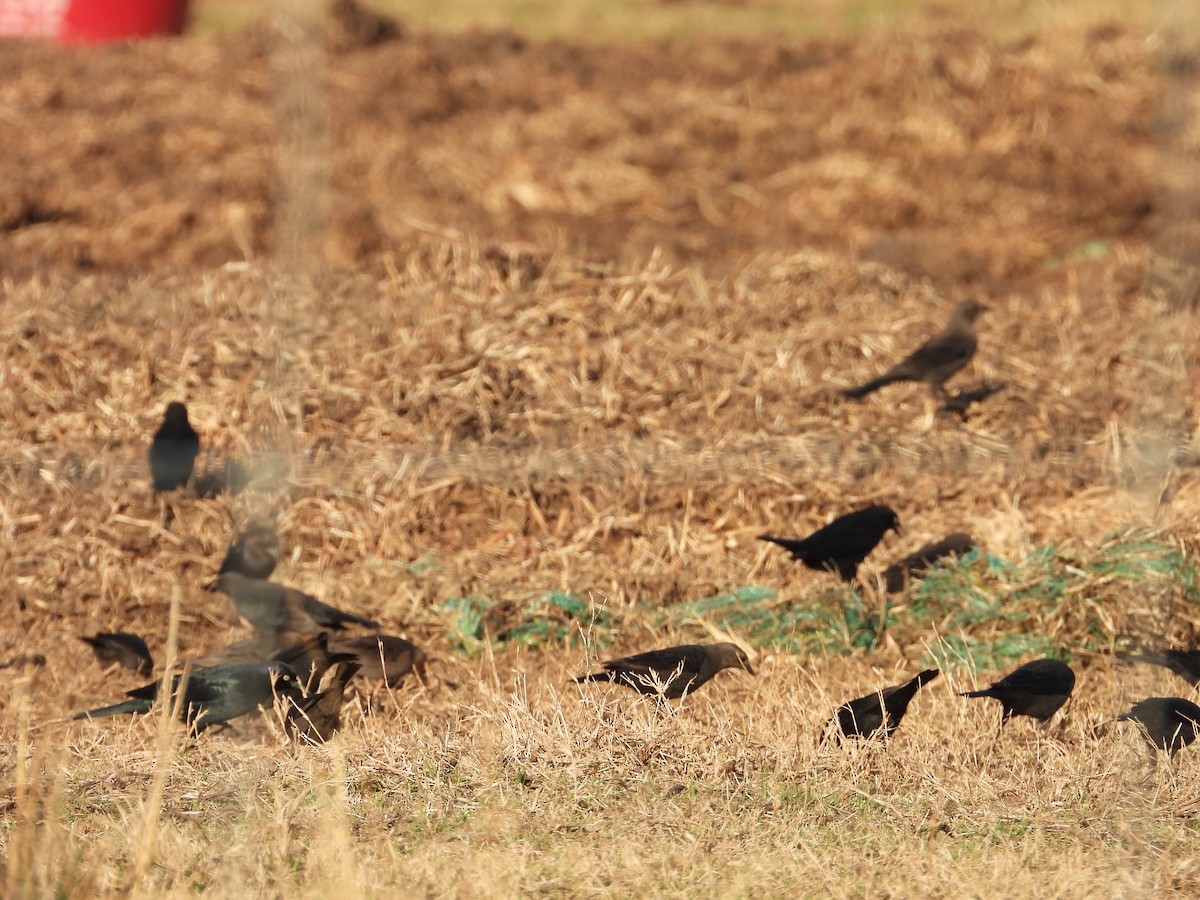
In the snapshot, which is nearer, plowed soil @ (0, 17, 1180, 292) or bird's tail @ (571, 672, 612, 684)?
bird's tail @ (571, 672, 612, 684)

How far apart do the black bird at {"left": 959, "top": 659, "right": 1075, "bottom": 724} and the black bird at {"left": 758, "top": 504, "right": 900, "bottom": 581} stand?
95 centimetres

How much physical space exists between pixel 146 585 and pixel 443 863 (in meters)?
2.44

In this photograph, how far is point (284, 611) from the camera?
14.3ft

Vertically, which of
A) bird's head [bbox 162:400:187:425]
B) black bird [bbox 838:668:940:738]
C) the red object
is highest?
the red object

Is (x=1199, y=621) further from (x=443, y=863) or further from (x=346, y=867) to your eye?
(x=346, y=867)

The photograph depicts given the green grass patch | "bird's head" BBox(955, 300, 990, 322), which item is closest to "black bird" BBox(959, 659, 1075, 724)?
the green grass patch

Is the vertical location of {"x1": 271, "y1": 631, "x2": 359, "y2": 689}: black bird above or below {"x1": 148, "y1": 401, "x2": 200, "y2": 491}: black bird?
below

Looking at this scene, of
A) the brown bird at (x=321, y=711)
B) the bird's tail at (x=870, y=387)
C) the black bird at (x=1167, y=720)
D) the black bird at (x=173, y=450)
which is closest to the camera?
the black bird at (x=1167, y=720)

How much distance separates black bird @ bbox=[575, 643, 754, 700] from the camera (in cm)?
371

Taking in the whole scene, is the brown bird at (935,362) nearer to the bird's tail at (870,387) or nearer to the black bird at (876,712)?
the bird's tail at (870,387)

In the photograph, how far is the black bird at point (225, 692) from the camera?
3.65 m

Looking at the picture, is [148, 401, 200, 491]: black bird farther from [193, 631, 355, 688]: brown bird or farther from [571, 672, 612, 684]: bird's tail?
[571, 672, 612, 684]: bird's tail

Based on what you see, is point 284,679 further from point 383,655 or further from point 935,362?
point 935,362

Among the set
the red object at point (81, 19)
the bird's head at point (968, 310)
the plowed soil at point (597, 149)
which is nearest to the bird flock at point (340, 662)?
the bird's head at point (968, 310)
